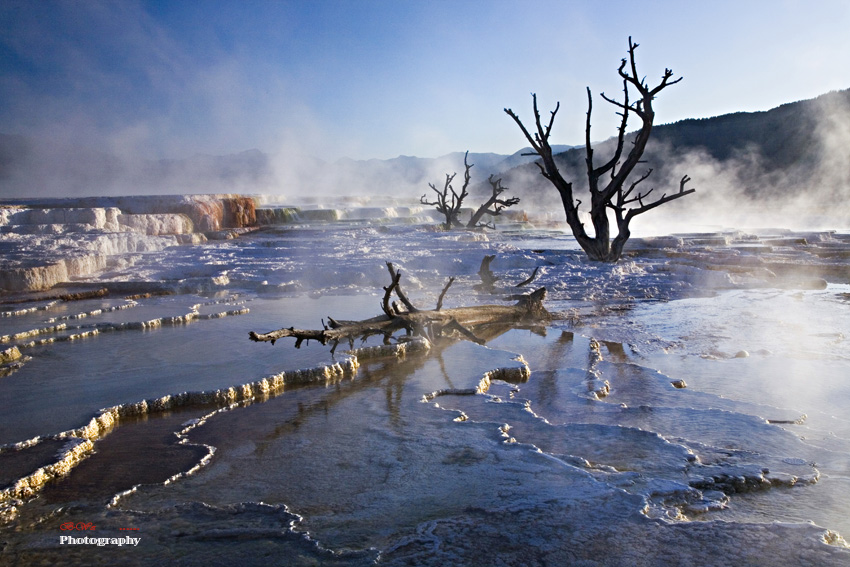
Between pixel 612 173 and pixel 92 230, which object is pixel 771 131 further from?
pixel 92 230

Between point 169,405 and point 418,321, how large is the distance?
225 centimetres

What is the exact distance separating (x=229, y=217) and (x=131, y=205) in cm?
A: 301

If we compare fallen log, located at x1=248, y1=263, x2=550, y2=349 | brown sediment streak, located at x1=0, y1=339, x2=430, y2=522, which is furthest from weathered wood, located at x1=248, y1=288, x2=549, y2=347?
brown sediment streak, located at x1=0, y1=339, x2=430, y2=522

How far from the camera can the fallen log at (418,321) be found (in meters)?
4.37

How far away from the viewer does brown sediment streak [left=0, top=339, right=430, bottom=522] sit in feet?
8.39

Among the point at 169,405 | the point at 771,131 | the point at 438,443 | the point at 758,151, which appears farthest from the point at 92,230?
the point at 771,131

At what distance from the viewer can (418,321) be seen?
528 centimetres

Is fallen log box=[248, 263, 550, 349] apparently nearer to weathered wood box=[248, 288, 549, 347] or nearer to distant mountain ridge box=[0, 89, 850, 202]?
weathered wood box=[248, 288, 549, 347]

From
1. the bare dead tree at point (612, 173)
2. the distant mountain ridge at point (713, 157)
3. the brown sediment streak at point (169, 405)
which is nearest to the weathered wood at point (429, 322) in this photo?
the brown sediment streak at point (169, 405)

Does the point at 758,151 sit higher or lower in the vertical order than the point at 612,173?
higher

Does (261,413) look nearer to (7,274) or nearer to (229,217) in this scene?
(7,274)

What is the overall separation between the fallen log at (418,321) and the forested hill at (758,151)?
1519 inches

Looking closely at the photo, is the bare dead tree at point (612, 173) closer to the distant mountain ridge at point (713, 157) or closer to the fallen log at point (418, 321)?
the fallen log at point (418, 321)

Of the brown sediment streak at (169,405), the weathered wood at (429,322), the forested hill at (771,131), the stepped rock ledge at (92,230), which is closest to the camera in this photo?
the brown sediment streak at (169,405)
